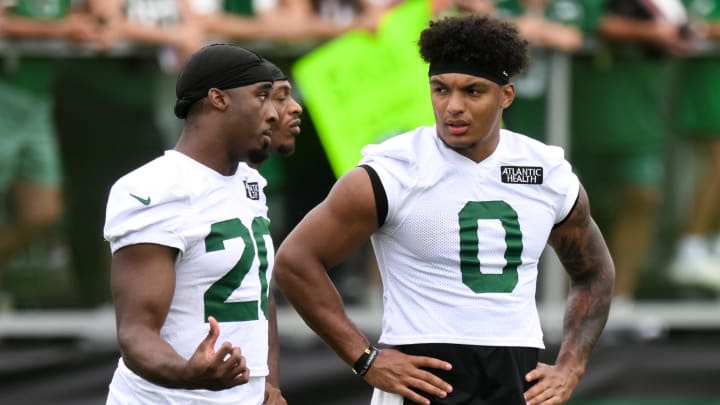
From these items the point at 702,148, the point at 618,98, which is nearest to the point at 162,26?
the point at 618,98

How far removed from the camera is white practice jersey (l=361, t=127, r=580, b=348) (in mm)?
4402

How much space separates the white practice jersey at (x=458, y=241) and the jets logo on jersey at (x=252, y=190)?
34 centimetres

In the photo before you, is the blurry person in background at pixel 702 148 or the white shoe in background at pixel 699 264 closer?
the blurry person in background at pixel 702 148

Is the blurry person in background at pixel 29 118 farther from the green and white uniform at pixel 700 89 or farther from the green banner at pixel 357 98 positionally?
the green and white uniform at pixel 700 89

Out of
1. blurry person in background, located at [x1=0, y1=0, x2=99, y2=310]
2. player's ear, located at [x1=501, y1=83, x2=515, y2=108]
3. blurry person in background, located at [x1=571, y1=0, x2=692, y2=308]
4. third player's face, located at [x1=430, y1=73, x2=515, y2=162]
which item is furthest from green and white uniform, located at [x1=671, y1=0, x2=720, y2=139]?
third player's face, located at [x1=430, y1=73, x2=515, y2=162]

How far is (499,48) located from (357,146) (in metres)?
2.33

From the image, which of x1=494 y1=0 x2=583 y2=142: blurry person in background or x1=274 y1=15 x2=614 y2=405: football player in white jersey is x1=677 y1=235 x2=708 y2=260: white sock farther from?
x1=274 y1=15 x2=614 y2=405: football player in white jersey

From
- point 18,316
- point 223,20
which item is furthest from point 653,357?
point 18,316

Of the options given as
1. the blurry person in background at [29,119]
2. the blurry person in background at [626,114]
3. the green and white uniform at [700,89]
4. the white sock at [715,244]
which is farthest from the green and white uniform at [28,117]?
the white sock at [715,244]

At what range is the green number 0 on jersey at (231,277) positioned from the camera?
A: 4.09 m

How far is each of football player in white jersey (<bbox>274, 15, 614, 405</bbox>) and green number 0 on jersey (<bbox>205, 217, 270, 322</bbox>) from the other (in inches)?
10.4

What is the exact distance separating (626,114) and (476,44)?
154 inches

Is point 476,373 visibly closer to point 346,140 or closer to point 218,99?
point 218,99

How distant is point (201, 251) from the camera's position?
4.05m
